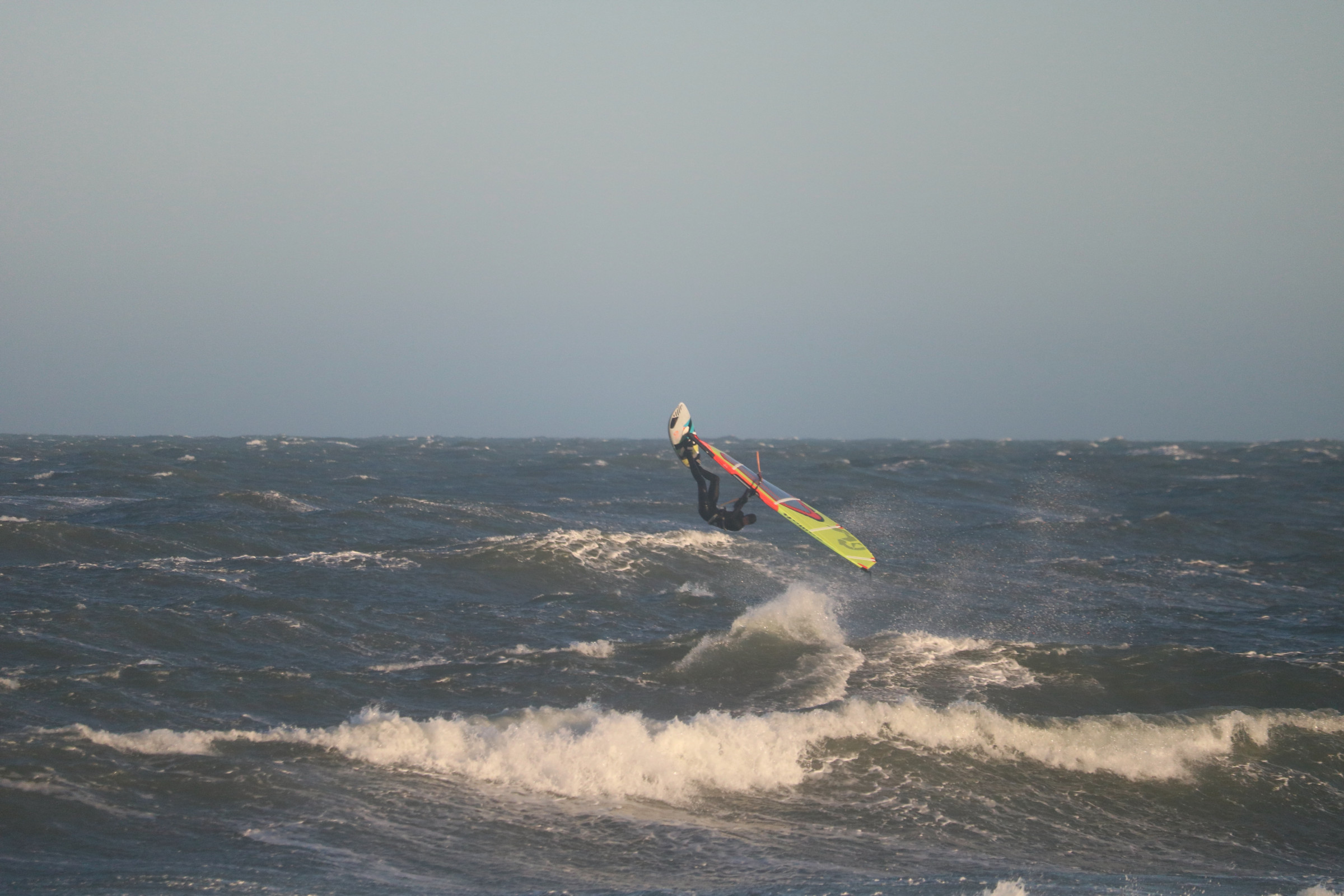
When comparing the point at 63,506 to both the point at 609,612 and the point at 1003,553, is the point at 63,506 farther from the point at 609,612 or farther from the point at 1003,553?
the point at 1003,553

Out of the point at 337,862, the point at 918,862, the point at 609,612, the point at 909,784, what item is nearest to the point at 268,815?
the point at 337,862

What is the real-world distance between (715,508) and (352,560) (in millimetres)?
8455

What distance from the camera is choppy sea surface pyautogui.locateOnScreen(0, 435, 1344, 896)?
695cm

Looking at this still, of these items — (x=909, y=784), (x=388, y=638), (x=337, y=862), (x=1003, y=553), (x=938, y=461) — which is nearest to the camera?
(x=337, y=862)

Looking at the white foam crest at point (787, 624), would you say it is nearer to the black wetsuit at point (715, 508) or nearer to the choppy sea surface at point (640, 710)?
the choppy sea surface at point (640, 710)

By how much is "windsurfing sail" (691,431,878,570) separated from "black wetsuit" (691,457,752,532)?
1.34 feet

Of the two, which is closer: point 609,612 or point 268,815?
point 268,815

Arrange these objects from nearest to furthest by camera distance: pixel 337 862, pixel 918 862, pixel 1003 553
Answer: pixel 337 862 < pixel 918 862 < pixel 1003 553

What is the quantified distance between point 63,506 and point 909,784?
741 inches

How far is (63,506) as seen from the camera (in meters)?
20.4

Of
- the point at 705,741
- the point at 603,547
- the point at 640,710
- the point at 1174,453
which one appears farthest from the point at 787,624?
the point at 1174,453

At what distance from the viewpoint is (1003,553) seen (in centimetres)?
2027

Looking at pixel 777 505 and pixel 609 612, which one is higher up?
pixel 777 505

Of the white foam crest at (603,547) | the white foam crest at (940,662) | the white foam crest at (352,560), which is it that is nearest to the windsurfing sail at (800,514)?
the white foam crest at (940,662)
